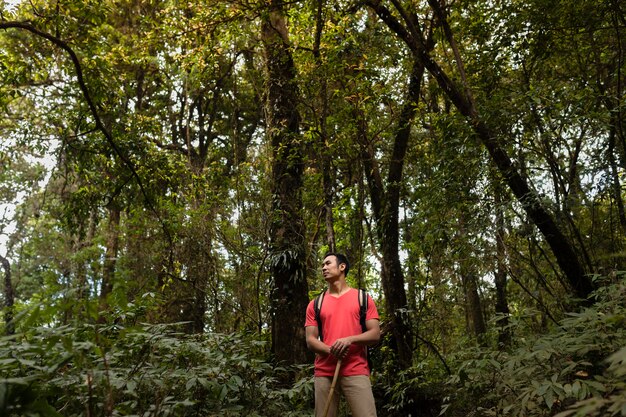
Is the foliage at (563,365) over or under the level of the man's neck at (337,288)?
under

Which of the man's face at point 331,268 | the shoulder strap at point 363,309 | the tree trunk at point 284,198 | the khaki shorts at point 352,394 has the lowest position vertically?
the khaki shorts at point 352,394

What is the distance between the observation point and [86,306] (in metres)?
2.61

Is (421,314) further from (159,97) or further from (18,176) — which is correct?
(18,176)

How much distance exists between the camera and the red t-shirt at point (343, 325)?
144 inches

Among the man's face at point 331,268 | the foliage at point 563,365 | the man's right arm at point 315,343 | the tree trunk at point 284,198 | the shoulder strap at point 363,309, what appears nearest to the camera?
the foliage at point 563,365

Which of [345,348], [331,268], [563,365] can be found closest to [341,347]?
[345,348]

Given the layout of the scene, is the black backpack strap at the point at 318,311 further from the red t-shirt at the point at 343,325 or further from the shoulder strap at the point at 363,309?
the shoulder strap at the point at 363,309

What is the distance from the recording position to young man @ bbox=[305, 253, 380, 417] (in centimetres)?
358

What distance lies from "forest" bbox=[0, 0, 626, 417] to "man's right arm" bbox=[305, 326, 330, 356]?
57cm

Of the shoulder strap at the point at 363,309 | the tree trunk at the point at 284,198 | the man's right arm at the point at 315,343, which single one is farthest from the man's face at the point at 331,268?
the tree trunk at the point at 284,198

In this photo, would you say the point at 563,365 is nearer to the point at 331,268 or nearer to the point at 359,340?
the point at 359,340

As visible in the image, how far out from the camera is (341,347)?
11.5 feet

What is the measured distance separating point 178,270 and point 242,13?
4754 millimetres

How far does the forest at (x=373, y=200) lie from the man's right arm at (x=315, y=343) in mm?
571
